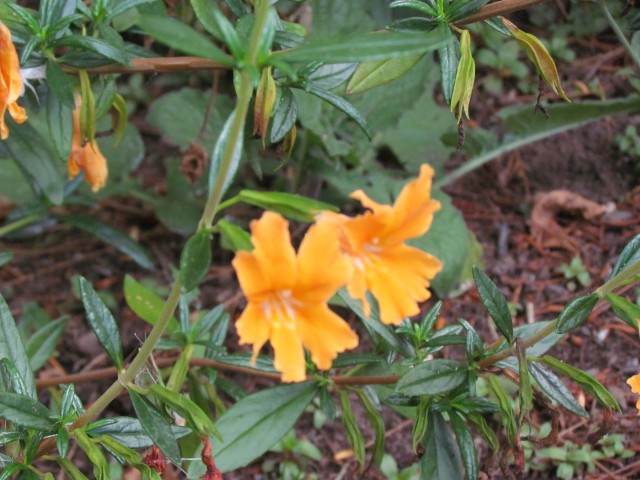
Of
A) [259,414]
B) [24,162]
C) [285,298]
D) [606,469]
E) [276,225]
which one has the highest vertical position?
[276,225]

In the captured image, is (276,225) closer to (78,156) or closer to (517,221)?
(78,156)

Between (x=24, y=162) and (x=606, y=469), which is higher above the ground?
(x=24, y=162)

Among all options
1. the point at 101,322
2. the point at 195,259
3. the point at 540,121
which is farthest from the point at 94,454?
the point at 540,121

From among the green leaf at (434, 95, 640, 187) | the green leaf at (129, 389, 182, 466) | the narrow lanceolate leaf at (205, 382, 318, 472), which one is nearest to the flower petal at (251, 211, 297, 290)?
the green leaf at (129, 389, 182, 466)

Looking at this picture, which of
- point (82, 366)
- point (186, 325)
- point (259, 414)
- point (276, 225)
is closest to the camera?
point (276, 225)

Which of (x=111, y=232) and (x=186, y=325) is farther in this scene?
(x=111, y=232)

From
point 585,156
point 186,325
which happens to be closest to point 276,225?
point 186,325

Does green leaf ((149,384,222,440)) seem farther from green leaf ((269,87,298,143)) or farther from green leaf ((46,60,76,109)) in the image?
green leaf ((46,60,76,109))

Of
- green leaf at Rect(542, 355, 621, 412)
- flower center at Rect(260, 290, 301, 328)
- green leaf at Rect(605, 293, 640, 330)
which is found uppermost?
flower center at Rect(260, 290, 301, 328)
